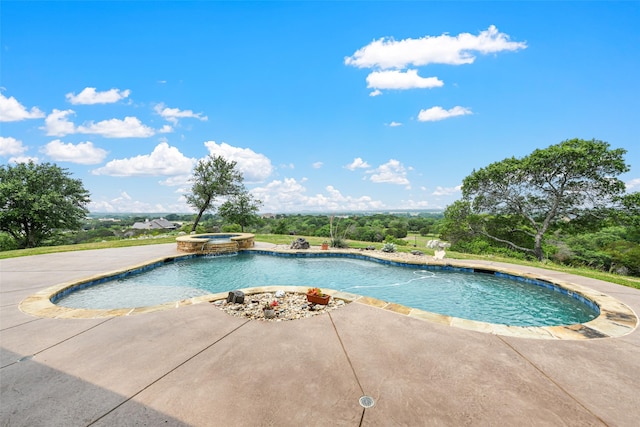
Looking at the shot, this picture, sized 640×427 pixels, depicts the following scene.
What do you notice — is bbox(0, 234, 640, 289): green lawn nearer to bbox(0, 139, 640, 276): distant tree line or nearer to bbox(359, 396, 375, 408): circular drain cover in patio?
bbox(0, 139, 640, 276): distant tree line

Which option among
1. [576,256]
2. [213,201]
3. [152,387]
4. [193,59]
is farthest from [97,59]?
[576,256]

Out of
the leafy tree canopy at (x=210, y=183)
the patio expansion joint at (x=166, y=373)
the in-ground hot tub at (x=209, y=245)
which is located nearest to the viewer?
the patio expansion joint at (x=166, y=373)

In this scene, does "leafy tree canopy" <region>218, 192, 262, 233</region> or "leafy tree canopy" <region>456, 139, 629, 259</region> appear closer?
"leafy tree canopy" <region>456, 139, 629, 259</region>

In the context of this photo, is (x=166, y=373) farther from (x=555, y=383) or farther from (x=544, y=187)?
(x=544, y=187)

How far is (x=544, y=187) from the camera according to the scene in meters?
14.6

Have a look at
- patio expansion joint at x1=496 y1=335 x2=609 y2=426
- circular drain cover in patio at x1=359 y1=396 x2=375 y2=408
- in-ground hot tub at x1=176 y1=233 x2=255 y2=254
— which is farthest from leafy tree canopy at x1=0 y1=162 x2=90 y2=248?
patio expansion joint at x1=496 y1=335 x2=609 y2=426

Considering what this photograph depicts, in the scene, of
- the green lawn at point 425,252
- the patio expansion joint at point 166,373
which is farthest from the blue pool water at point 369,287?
the patio expansion joint at point 166,373

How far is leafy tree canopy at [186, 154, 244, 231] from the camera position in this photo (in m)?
21.0

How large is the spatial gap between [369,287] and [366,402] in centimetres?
538

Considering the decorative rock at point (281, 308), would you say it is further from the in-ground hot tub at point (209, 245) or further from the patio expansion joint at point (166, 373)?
the in-ground hot tub at point (209, 245)

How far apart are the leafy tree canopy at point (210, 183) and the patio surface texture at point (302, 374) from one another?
59.0 ft

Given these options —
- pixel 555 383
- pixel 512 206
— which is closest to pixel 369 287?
pixel 555 383

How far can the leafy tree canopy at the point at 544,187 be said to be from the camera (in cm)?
1281

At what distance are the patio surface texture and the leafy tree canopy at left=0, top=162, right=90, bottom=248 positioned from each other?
732 inches
